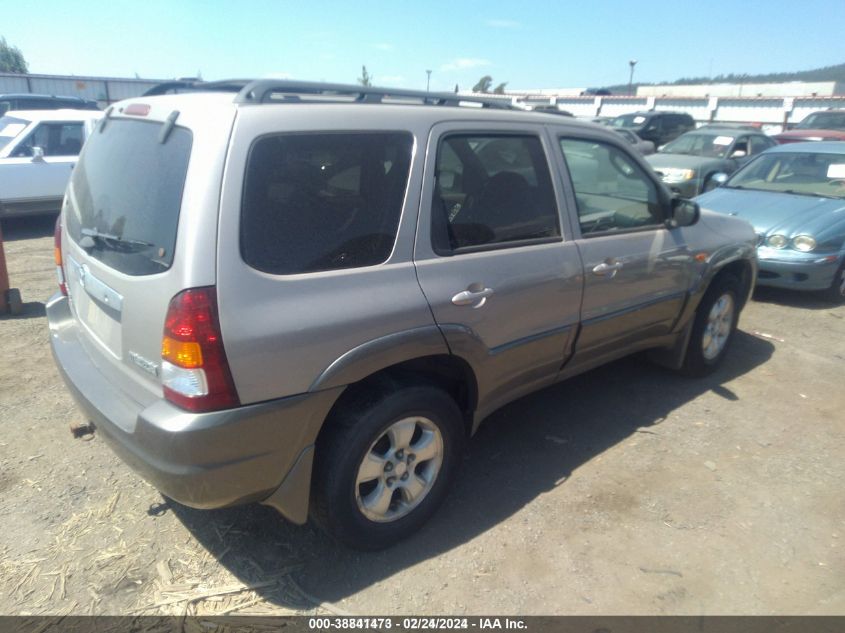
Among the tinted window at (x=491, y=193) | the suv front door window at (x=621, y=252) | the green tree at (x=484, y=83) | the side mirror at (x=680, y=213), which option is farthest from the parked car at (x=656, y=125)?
the green tree at (x=484, y=83)

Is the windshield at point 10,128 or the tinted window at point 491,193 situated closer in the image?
the tinted window at point 491,193

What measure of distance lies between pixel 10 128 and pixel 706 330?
1020 centimetres

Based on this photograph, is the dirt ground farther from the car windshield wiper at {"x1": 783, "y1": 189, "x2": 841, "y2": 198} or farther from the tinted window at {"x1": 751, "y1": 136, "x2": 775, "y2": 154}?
the tinted window at {"x1": 751, "y1": 136, "x2": 775, "y2": 154}

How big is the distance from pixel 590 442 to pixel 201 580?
2307mm

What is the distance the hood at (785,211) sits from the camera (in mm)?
6391

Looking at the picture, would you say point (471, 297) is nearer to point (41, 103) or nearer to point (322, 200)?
point (322, 200)

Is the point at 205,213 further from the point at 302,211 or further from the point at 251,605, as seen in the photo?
the point at 251,605

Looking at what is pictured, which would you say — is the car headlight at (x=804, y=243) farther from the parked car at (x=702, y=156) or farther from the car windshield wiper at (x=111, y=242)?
the car windshield wiper at (x=111, y=242)

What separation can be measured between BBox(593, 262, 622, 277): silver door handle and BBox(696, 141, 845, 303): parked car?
3092 mm

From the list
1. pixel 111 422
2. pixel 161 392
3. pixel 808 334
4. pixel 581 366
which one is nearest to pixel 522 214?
pixel 581 366

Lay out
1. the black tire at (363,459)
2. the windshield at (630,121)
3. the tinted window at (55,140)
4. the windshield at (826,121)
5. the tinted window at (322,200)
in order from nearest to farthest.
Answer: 1. the tinted window at (322,200)
2. the black tire at (363,459)
3. the tinted window at (55,140)
4. the windshield at (826,121)
5. the windshield at (630,121)

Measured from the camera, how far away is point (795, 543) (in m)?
3.00

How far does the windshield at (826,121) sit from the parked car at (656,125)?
10.4 ft

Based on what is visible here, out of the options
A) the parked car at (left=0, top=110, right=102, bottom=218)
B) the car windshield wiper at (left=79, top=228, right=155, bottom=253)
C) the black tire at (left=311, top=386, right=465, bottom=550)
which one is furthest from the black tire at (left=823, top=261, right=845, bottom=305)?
the parked car at (left=0, top=110, right=102, bottom=218)
